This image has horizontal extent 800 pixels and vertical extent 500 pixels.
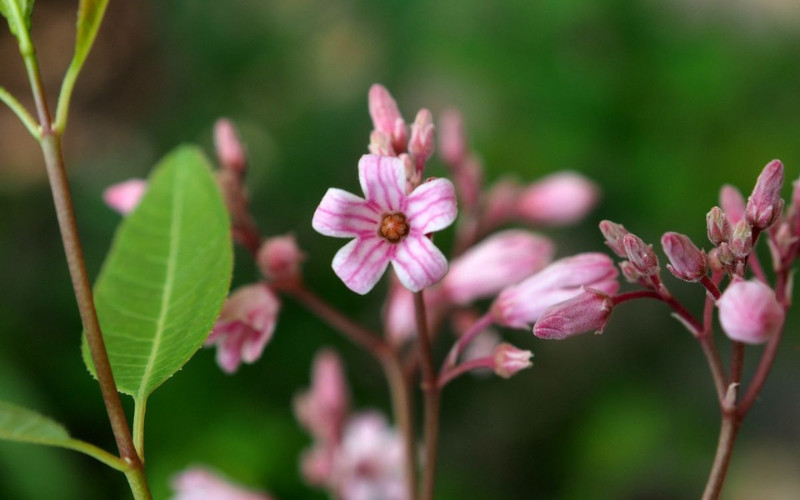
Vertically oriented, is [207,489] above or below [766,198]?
below

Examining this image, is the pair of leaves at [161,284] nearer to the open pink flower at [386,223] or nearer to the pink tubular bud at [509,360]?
the open pink flower at [386,223]

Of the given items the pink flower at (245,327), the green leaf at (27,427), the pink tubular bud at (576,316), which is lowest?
the green leaf at (27,427)

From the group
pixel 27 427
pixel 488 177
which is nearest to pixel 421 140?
pixel 27 427

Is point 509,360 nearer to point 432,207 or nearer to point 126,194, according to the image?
point 432,207

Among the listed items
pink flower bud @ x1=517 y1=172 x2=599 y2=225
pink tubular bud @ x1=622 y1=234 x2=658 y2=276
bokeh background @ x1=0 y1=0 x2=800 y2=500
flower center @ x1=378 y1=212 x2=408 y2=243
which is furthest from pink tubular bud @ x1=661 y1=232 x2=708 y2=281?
bokeh background @ x1=0 y1=0 x2=800 y2=500

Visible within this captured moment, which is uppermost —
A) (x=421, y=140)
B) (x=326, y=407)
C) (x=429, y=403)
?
(x=421, y=140)

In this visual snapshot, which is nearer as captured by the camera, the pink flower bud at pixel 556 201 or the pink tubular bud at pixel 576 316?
the pink tubular bud at pixel 576 316

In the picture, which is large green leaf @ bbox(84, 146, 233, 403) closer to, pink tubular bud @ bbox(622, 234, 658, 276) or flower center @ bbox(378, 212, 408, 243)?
flower center @ bbox(378, 212, 408, 243)

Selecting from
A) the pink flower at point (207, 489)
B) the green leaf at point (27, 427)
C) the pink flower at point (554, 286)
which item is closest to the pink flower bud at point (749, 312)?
the pink flower at point (554, 286)
